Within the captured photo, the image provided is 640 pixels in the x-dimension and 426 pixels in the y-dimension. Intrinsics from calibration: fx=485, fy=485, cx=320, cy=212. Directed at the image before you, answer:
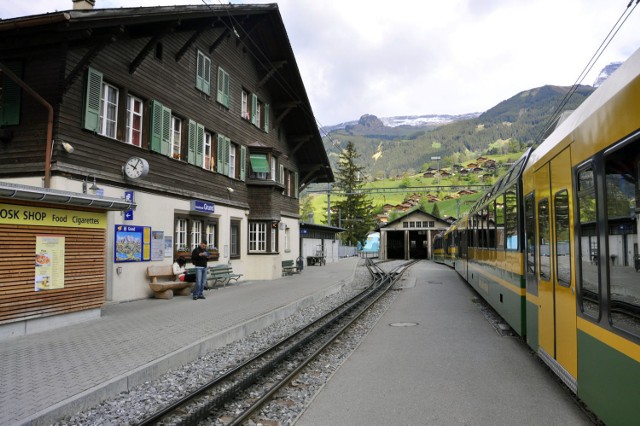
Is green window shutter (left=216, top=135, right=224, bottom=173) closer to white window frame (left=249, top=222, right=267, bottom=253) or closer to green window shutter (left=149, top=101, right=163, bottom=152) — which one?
white window frame (left=249, top=222, right=267, bottom=253)

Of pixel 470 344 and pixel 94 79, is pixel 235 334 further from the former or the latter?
pixel 94 79

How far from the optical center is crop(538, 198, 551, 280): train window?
594 cm

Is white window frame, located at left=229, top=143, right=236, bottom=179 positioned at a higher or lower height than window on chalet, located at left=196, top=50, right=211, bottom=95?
lower

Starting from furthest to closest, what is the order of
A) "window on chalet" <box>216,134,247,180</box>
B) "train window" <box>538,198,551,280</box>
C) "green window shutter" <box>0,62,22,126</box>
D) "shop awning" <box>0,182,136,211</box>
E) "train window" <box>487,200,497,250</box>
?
"window on chalet" <box>216,134,247,180</box>, "green window shutter" <box>0,62,22,126</box>, "train window" <box>487,200,497,250</box>, "shop awning" <box>0,182,136,211</box>, "train window" <box>538,198,551,280</box>

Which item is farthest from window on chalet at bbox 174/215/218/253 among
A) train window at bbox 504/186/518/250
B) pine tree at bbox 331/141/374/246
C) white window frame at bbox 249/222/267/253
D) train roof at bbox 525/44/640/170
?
pine tree at bbox 331/141/374/246

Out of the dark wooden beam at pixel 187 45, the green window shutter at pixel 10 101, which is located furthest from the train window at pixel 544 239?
the dark wooden beam at pixel 187 45

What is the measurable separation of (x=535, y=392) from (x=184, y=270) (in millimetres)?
11361

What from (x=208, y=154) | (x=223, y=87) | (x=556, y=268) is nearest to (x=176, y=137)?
(x=208, y=154)

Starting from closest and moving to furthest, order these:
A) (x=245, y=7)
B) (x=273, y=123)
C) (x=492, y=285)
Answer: (x=492, y=285), (x=245, y=7), (x=273, y=123)

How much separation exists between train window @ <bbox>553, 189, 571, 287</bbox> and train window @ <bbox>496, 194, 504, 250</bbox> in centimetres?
A: 398

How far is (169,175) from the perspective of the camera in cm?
1514

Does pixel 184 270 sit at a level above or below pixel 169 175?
below

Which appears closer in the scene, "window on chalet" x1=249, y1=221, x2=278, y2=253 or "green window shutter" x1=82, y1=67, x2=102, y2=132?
"green window shutter" x1=82, y1=67, x2=102, y2=132

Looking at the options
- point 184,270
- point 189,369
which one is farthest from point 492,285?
point 184,270
